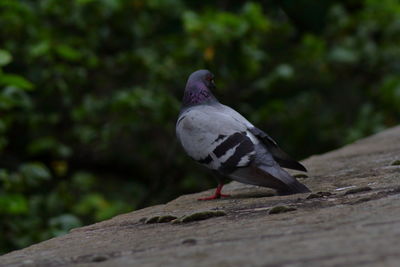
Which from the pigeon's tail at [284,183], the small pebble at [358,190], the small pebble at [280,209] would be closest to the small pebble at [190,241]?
the small pebble at [280,209]

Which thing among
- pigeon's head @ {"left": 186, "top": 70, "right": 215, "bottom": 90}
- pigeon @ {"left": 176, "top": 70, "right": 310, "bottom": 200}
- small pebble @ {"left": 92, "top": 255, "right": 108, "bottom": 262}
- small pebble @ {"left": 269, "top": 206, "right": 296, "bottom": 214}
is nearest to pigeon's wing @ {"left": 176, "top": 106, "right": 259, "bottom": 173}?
pigeon @ {"left": 176, "top": 70, "right": 310, "bottom": 200}

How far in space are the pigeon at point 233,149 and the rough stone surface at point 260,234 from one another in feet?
0.32

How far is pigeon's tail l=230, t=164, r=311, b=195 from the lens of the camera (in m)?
3.19

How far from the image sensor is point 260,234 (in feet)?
7.22

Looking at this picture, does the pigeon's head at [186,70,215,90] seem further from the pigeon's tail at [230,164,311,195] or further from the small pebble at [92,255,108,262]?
the small pebble at [92,255,108,262]

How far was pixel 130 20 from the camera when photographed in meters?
7.24

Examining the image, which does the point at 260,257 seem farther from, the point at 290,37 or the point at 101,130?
the point at 290,37

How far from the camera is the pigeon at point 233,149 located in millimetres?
3315

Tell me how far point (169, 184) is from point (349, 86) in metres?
2.75

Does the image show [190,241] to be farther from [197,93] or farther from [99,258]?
[197,93]

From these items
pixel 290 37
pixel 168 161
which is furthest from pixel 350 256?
pixel 290 37

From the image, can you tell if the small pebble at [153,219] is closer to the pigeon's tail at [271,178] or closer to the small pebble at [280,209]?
the small pebble at [280,209]

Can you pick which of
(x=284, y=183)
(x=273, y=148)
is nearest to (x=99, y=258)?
(x=284, y=183)

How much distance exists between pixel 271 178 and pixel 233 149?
235mm
